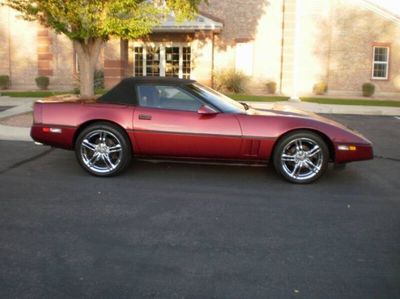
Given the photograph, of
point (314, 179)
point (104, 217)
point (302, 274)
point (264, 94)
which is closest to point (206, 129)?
point (314, 179)

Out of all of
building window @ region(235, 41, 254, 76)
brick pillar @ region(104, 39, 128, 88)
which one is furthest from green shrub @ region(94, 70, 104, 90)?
building window @ region(235, 41, 254, 76)

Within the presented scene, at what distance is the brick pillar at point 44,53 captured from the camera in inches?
1041

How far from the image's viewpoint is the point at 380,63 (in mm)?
25422

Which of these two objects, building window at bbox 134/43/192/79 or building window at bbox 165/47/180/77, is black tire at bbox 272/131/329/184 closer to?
building window at bbox 134/43/192/79

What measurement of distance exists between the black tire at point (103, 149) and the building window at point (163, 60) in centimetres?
1861

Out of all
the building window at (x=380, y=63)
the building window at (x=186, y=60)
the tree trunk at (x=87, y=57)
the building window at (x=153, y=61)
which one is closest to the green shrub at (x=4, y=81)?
the building window at (x=153, y=61)

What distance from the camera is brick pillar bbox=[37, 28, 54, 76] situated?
26.5 m

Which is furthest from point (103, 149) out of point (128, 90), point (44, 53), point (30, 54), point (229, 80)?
point (30, 54)

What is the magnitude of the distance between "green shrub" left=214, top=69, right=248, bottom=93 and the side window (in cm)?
1701

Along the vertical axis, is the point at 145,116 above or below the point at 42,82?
below

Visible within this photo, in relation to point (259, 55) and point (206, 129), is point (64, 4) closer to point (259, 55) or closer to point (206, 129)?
point (206, 129)

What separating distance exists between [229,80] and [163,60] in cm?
384

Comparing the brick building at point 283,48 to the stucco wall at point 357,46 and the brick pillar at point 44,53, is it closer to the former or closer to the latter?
the stucco wall at point 357,46

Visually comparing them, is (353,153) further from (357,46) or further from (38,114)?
(357,46)
